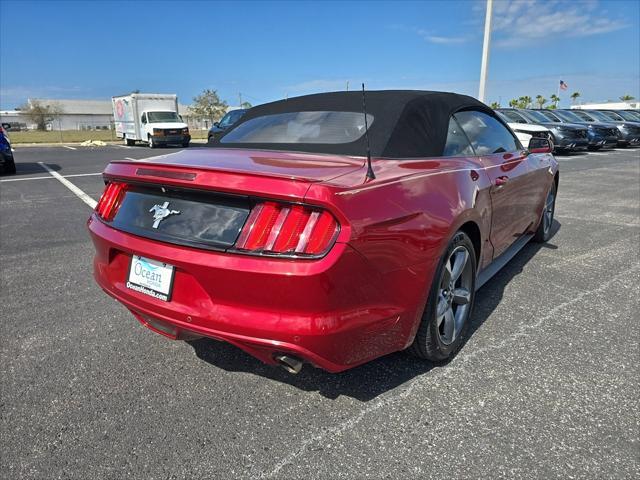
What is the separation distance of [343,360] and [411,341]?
0.50 metres

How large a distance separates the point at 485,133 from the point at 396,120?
114 centimetres

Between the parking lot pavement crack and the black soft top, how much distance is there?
3.94 ft

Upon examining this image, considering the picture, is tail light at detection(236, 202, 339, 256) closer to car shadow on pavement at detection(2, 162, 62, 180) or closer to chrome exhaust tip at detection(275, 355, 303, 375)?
chrome exhaust tip at detection(275, 355, 303, 375)

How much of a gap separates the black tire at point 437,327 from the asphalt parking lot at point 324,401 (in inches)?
3.9

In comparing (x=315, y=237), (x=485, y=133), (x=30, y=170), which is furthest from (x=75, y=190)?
(x=315, y=237)

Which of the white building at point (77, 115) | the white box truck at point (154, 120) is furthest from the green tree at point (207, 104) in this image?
the white box truck at point (154, 120)

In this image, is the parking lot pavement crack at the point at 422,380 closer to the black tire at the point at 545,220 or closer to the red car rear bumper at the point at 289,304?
the red car rear bumper at the point at 289,304

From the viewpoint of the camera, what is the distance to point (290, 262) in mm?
1824

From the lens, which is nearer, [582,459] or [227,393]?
[582,459]

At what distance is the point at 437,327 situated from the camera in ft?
8.20

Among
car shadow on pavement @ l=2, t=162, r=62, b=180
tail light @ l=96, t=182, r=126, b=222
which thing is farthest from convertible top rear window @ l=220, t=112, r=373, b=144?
car shadow on pavement @ l=2, t=162, r=62, b=180

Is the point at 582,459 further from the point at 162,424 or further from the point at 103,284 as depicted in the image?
the point at 103,284

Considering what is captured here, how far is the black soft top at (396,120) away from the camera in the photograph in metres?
2.57

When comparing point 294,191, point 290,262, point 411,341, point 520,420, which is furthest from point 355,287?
point 520,420
